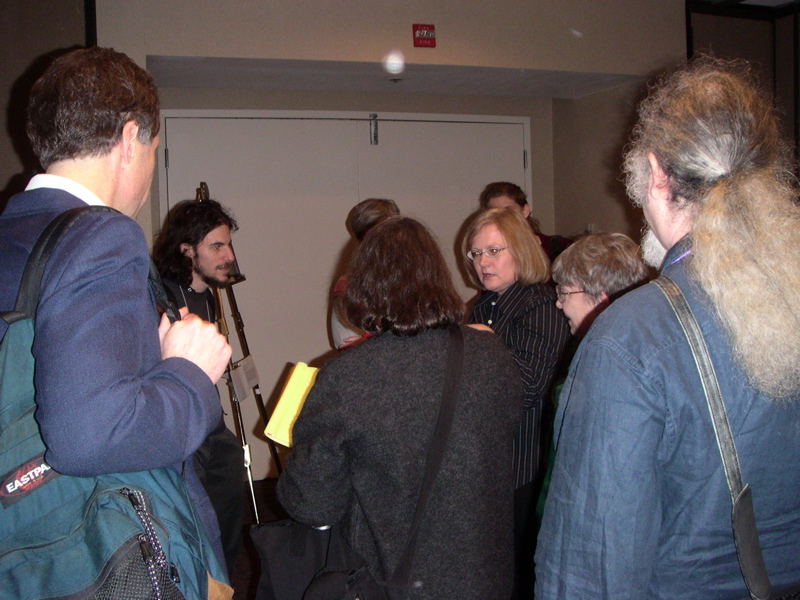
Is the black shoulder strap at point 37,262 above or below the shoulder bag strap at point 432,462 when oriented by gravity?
above

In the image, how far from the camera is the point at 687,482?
2.86 ft

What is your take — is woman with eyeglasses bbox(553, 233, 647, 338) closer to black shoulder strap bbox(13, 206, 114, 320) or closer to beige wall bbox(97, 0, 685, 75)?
black shoulder strap bbox(13, 206, 114, 320)

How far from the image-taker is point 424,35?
3277 mm

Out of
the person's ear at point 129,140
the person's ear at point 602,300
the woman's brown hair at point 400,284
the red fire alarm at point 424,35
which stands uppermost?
the red fire alarm at point 424,35

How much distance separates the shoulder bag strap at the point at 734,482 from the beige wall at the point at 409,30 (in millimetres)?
2798

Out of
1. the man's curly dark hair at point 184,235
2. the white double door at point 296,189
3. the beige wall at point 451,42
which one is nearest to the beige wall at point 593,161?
the beige wall at point 451,42

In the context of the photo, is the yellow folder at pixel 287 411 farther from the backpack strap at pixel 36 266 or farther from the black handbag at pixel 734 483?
the black handbag at pixel 734 483

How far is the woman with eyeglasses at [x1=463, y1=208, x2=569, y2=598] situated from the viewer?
75.4 inches

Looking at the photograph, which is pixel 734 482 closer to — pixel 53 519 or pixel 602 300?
pixel 53 519

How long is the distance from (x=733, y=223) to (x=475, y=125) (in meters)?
3.71

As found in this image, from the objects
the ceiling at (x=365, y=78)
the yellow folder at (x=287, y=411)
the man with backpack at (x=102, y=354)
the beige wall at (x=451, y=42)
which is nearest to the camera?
the man with backpack at (x=102, y=354)

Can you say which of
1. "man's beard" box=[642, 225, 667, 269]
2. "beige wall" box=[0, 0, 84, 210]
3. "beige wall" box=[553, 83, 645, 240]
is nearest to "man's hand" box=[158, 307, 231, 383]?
"man's beard" box=[642, 225, 667, 269]

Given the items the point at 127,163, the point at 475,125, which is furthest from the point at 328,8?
the point at 127,163

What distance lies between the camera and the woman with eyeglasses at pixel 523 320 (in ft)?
6.28
